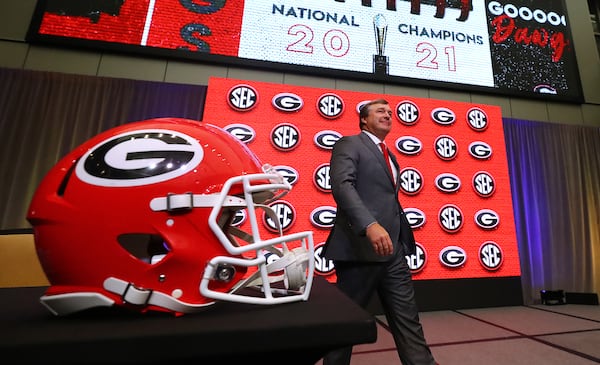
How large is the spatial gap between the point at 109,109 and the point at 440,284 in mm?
3352

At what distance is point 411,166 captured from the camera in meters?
2.46

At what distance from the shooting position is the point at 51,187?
470 mm

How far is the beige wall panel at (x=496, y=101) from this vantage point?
3102mm

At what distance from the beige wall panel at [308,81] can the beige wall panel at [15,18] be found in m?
2.63

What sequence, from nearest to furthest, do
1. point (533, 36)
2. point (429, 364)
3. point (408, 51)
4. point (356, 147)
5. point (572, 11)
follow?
point (429, 364) → point (356, 147) → point (408, 51) → point (533, 36) → point (572, 11)

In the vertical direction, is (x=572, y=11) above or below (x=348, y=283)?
above

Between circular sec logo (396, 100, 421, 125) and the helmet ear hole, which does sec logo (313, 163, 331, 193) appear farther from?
the helmet ear hole

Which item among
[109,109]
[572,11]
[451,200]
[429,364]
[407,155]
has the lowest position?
[429,364]

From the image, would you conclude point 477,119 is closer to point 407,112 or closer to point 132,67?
point 407,112

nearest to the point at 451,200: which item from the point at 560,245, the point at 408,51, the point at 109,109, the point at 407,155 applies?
the point at 407,155

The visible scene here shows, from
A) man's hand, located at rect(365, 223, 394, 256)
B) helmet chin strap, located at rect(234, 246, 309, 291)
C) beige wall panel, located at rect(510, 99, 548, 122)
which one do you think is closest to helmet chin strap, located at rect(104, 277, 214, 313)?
helmet chin strap, located at rect(234, 246, 309, 291)

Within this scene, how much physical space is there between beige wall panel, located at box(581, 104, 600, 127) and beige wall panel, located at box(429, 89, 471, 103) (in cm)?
165

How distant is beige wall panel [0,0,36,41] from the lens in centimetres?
268

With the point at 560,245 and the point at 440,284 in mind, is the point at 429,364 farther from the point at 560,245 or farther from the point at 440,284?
the point at 560,245
